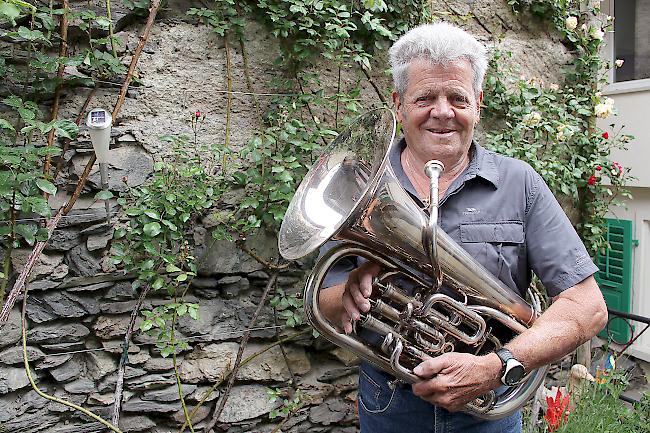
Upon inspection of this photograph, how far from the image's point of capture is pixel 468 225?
151 cm

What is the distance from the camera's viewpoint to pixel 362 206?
133cm

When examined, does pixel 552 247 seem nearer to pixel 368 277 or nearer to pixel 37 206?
pixel 368 277

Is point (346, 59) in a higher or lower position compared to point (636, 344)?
higher

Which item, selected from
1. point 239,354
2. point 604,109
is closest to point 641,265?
point 604,109

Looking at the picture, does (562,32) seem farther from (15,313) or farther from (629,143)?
(15,313)

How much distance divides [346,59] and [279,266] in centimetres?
113

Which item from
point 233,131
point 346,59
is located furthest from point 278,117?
point 346,59

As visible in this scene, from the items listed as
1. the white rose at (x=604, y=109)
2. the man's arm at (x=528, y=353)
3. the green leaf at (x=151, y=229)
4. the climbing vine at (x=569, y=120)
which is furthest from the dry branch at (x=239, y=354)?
the white rose at (x=604, y=109)

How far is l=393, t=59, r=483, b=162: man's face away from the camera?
1.47 meters

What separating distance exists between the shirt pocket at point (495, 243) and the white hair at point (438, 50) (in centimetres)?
38

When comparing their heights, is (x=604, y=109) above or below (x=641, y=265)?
above

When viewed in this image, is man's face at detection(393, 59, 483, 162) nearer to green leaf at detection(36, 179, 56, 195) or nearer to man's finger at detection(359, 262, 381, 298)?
man's finger at detection(359, 262, 381, 298)

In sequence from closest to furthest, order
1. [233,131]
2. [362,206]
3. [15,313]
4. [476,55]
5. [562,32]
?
[362,206] → [476,55] → [15,313] → [233,131] → [562,32]

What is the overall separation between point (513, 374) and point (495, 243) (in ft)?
1.16
